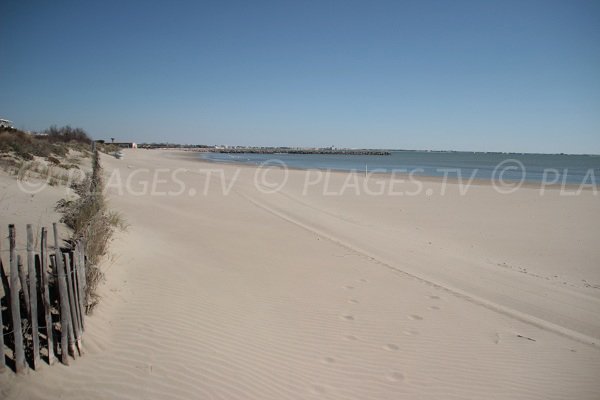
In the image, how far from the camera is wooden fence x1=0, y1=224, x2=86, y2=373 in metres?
3.19

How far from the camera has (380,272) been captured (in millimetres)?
7410

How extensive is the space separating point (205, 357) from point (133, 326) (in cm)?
113

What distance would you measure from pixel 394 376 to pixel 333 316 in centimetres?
146

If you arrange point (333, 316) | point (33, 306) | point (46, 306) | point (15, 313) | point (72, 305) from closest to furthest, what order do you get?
point (15, 313)
point (33, 306)
point (46, 306)
point (72, 305)
point (333, 316)

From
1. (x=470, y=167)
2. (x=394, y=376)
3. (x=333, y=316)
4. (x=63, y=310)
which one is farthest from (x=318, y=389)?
(x=470, y=167)

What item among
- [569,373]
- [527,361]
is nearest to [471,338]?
[527,361]

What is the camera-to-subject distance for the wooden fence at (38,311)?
125 inches

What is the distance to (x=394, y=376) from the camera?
4.00 meters

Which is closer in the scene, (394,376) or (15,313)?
(15,313)

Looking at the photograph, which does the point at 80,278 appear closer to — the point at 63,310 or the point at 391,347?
the point at 63,310

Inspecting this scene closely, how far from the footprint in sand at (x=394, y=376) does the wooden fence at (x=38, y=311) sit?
3.51 m

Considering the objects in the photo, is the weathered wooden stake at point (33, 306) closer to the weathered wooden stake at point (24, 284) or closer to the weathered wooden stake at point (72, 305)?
the weathered wooden stake at point (24, 284)

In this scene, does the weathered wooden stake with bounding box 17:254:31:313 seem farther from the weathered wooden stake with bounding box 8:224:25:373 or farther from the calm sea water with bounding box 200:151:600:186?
the calm sea water with bounding box 200:151:600:186

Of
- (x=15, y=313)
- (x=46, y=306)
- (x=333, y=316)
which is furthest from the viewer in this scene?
(x=333, y=316)
